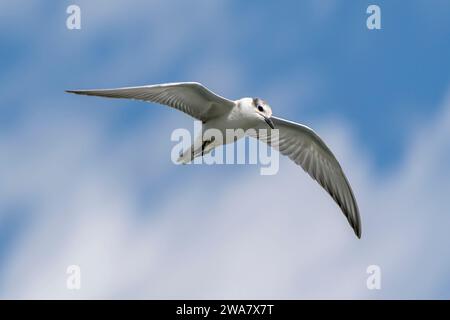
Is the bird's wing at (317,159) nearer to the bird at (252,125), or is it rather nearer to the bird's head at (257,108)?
the bird at (252,125)

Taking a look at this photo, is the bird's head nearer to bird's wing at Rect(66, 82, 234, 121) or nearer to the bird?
the bird

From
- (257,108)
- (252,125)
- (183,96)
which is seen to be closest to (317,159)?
(252,125)

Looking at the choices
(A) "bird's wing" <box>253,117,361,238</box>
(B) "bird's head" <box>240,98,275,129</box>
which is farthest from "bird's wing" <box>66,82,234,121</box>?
(A) "bird's wing" <box>253,117,361,238</box>

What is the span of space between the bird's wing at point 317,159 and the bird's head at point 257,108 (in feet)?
2.21

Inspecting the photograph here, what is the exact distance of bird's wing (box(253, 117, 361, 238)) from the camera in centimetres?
1633

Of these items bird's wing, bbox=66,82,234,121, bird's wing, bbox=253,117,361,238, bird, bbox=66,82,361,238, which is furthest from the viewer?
bird's wing, bbox=253,117,361,238

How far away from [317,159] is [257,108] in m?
2.02

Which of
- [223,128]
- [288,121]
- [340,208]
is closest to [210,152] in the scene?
[223,128]

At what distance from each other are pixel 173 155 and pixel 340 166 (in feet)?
10.7

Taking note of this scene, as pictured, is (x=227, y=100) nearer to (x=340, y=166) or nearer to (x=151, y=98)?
(x=151, y=98)

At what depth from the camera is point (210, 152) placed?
15750 millimetres

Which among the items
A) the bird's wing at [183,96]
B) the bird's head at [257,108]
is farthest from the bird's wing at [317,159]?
the bird's wing at [183,96]
